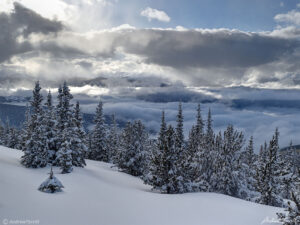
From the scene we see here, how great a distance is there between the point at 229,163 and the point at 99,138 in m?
31.4

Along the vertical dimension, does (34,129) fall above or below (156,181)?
above

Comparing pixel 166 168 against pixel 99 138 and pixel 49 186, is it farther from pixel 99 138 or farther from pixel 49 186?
pixel 99 138

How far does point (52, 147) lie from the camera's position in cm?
3027

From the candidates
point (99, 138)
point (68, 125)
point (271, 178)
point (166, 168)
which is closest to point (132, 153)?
point (68, 125)

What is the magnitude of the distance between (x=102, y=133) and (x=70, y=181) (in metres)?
30.6

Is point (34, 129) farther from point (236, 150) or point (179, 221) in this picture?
point (236, 150)

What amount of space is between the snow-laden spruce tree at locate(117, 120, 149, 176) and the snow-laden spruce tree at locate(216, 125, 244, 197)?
15.5 m

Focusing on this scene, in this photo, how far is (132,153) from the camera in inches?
1563

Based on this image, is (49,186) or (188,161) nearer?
(49,186)

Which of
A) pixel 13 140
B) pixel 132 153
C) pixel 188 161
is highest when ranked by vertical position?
pixel 188 161

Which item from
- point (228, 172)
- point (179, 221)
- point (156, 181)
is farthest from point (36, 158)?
point (228, 172)

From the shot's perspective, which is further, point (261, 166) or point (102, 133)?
point (102, 133)

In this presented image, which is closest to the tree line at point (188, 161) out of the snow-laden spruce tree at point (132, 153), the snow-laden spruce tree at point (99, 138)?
the snow-laden spruce tree at point (132, 153)

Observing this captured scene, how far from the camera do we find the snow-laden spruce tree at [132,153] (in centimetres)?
3947
